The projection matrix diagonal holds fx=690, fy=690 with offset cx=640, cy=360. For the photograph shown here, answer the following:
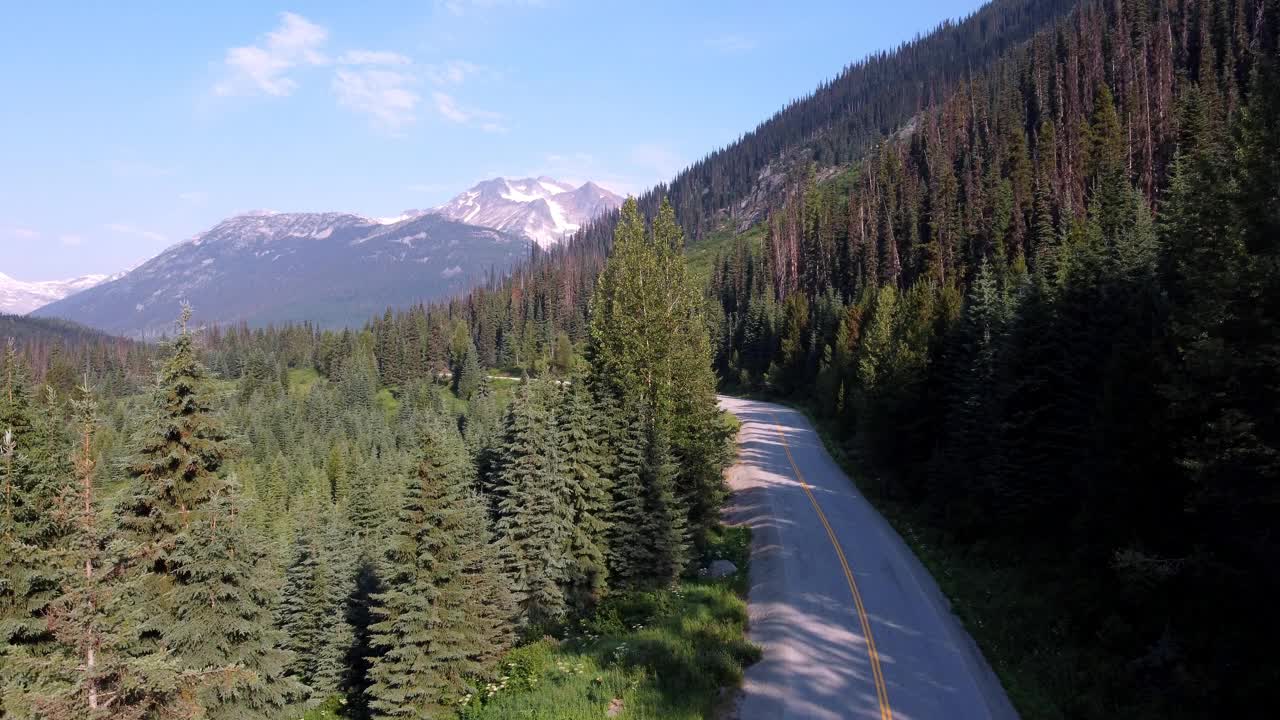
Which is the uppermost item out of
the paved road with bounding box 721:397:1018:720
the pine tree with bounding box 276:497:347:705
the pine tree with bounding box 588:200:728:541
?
the pine tree with bounding box 588:200:728:541

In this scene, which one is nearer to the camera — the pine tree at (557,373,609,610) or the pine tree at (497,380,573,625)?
the pine tree at (497,380,573,625)

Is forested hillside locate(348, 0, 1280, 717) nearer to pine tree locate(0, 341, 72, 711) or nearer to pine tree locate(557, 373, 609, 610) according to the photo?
pine tree locate(557, 373, 609, 610)

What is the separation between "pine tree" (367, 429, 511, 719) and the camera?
17.8 metres

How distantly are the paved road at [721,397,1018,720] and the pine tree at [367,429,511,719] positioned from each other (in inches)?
298

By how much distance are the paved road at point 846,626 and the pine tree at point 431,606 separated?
24.9 feet

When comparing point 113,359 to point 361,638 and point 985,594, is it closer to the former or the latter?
point 361,638

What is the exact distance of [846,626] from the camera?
20.8m

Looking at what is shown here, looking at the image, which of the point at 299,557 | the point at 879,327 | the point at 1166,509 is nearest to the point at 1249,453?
the point at 1166,509

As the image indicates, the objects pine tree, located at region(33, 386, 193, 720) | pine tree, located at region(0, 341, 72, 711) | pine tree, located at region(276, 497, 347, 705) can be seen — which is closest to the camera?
pine tree, located at region(33, 386, 193, 720)

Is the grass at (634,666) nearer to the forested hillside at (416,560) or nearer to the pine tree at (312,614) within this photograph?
the forested hillside at (416,560)

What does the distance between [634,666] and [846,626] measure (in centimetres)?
749

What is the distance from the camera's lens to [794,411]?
70000 mm

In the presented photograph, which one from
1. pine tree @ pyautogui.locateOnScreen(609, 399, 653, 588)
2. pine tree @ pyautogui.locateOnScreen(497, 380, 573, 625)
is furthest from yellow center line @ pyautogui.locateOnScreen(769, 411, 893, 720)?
pine tree @ pyautogui.locateOnScreen(497, 380, 573, 625)

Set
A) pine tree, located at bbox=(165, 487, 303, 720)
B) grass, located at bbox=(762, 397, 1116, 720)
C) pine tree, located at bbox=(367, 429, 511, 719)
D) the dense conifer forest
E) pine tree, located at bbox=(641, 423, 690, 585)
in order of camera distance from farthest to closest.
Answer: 1. pine tree, located at bbox=(641, 423, 690, 585)
2. pine tree, located at bbox=(367, 429, 511, 719)
3. grass, located at bbox=(762, 397, 1116, 720)
4. pine tree, located at bbox=(165, 487, 303, 720)
5. the dense conifer forest
